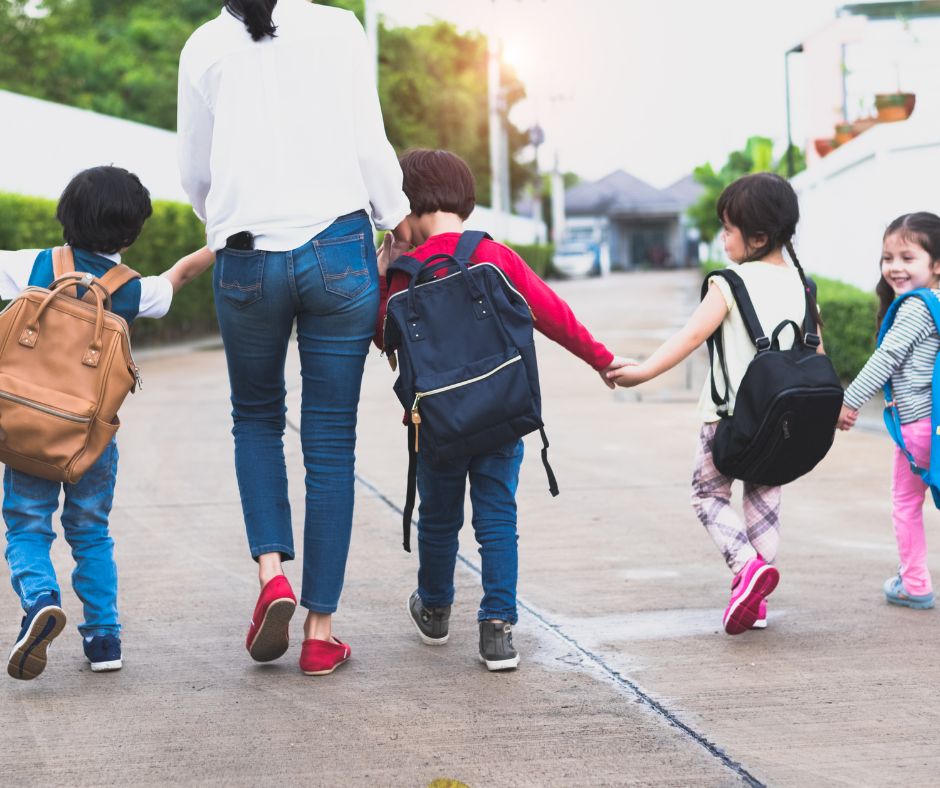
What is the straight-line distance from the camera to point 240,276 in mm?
3588

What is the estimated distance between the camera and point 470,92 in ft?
193

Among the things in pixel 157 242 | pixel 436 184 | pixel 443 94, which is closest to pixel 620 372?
pixel 436 184

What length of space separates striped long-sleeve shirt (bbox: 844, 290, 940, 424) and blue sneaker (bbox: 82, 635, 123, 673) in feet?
7.72

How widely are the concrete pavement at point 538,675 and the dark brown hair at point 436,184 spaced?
1.30 meters

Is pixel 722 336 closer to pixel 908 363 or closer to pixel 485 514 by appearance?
pixel 908 363

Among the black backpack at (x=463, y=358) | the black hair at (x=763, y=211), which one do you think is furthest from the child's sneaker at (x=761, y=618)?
the black backpack at (x=463, y=358)

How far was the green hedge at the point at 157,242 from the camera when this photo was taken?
13.3 m

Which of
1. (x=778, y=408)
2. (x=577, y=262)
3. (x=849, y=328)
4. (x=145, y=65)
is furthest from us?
(x=577, y=262)

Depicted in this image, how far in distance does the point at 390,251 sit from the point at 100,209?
0.82 m

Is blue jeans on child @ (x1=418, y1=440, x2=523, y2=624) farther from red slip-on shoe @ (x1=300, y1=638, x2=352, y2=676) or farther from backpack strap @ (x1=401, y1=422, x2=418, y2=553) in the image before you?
red slip-on shoe @ (x1=300, y1=638, x2=352, y2=676)

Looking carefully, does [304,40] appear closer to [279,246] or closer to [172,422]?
[279,246]

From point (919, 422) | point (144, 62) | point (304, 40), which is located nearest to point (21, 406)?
point (304, 40)

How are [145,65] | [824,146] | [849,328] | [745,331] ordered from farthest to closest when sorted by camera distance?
1. [145,65]
2. [824,146]
3. [849,328]
4. [745,331]

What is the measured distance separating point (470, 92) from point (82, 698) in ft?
187
